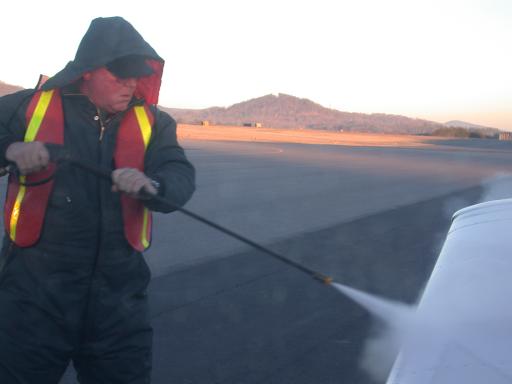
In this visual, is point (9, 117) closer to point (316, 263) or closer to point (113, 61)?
point (113, 61)

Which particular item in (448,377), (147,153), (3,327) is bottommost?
(3,327)

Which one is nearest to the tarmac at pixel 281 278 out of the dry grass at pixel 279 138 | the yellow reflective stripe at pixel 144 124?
the yellow reflective stripe at pixel 144 124

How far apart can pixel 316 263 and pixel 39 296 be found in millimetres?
5710

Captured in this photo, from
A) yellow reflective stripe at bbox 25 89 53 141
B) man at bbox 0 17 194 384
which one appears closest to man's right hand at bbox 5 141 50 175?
man at bbox 0 17 194 384

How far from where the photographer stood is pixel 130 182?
2.22 m

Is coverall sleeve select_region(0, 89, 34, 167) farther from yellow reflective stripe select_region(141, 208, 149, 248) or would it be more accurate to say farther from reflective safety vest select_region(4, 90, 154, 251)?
yellow reflective stripe select_region(141, 208, 149, 248)

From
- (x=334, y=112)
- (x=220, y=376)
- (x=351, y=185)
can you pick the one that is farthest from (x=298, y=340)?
(x=334, y=112)

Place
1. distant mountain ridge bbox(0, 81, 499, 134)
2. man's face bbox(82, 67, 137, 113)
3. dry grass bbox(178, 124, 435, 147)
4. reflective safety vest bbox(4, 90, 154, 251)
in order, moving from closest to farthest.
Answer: reflective safety vest bbox(4, 90, 154, 251) → man's face bbox(82, 67, 137, 113) → dry grass bbox(178, 124, 435, 147) → distant mountain ridge bbox(0, 81, 499, 134)

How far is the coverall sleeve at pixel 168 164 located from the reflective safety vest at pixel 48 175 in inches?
1.6

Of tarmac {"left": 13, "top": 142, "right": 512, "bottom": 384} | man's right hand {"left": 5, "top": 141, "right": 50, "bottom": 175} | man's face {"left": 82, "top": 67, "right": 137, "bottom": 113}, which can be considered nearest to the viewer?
man's right hand {"left": 5, "top": 141, "right": 50, "bottom": 175}

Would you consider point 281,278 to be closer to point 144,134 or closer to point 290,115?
point 144,134

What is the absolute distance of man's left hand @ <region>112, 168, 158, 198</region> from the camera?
2215 mm

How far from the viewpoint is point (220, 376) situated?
4352 mm

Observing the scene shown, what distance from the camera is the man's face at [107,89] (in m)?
2.40
